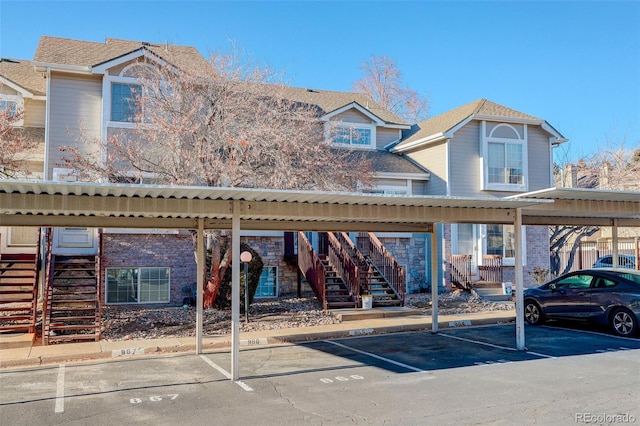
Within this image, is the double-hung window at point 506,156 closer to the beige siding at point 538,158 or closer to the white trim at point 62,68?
the beige siding at point 538,158

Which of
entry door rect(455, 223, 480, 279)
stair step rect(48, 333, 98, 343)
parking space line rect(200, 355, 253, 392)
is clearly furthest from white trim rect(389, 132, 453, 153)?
stair step rect(48, 333, 98, 343)

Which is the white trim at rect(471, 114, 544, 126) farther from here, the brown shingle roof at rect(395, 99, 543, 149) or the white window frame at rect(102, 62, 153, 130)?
the white window frame at rect(102, 62, 153, 130)

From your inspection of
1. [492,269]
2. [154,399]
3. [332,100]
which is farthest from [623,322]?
[332,100]

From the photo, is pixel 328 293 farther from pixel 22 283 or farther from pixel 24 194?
pixel 24 194

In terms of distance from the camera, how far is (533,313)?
15086 mm

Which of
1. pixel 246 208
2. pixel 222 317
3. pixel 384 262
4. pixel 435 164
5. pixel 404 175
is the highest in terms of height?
pixel 435 164

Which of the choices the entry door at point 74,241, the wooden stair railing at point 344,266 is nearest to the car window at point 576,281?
the wooden stair railing at point 344,266

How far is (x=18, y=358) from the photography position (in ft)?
34.9

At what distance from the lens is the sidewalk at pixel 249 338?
1102cm

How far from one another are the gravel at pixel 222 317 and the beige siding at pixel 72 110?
5181 mm

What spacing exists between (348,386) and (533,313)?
8.45m

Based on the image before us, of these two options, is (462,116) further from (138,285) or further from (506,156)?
(138,285)

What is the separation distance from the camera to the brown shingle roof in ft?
73.4

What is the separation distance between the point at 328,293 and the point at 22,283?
27.0ft
